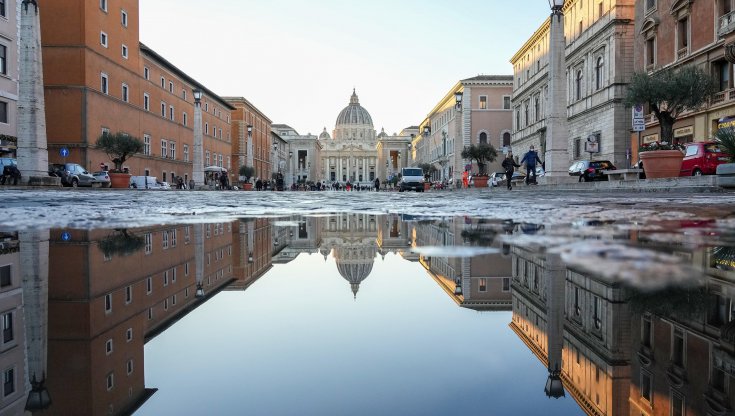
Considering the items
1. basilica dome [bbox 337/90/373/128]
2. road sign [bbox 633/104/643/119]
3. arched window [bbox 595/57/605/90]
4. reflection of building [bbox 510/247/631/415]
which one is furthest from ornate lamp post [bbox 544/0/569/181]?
basilica dome [bbox 337/90/373/128]

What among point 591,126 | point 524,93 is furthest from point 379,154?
point 591,126

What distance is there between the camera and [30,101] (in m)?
19.3

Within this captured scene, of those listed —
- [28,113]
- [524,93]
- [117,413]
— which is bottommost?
[117,413]

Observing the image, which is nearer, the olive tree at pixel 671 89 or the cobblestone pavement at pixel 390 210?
the cobblestone pavement at pixel 390 210

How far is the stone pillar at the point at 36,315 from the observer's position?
88 centimetres

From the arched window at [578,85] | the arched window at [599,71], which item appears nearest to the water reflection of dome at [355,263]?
the arched window at [599,71]

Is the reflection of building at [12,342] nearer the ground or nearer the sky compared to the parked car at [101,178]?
nearer the ground

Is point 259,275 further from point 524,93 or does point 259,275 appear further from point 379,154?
point 379,154

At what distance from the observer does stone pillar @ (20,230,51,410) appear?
0.88 meters

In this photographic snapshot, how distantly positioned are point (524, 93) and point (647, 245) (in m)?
47.3

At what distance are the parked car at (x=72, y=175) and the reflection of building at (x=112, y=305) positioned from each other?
90.7ft

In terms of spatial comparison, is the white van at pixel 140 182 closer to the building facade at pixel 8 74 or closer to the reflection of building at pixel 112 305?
the building facade at pixel 8 74

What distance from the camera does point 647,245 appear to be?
2291 mm

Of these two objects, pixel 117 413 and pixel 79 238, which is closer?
pixel 117 413
